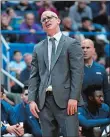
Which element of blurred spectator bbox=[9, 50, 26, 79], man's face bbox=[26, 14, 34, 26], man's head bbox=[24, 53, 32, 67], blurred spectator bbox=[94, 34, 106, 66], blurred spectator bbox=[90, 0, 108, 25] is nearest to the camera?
man's head bbox=[24, 53, 32, 67]

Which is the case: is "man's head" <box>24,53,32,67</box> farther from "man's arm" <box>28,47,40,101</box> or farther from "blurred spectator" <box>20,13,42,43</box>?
"man's arm" <box>28,47,40,101</box>

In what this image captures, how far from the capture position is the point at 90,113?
7.54m

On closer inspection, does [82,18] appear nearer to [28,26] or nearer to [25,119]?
[28,26]

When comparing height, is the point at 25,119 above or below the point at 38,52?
below

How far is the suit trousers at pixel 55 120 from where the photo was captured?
5996 mm

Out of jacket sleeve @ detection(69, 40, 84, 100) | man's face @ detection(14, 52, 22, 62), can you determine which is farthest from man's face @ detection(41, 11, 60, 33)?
man's face @ detection(14, 52, 22, 62)

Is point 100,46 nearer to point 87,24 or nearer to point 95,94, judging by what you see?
point 87,24

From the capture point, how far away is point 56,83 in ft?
19.7

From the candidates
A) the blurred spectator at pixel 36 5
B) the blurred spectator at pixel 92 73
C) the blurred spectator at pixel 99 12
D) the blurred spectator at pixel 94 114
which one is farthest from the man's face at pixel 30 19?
the blurred spectator at pixel 94 114

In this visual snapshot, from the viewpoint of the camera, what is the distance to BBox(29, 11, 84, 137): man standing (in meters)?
5.97

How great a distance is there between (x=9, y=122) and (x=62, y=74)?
1.91 m

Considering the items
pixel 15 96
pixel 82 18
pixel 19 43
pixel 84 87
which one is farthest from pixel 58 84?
pixel 82 18

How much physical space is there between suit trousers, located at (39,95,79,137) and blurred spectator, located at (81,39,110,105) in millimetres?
1449

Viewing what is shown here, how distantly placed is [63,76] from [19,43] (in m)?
7.09
